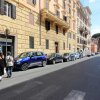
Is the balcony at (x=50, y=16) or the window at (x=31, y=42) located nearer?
the window at (x=31, y=42)

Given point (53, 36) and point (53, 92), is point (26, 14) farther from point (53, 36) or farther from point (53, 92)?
point (53, 92)

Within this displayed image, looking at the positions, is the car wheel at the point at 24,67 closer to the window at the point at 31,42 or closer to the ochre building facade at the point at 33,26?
the ochre building facade at the point at 33,26

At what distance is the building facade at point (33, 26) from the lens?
23420mm

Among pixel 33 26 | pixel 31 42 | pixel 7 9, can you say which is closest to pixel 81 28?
pixel 33 26

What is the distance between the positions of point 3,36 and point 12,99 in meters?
15.7

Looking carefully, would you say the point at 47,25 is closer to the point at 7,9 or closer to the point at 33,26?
the point at 33,26

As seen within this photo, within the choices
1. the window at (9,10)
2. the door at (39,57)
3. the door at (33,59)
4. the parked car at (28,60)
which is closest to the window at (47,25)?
the window at (9,10)

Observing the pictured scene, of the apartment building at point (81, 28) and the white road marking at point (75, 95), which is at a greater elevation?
the apartment building at point (81, 28)

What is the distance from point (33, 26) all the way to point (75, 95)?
70.5 feet

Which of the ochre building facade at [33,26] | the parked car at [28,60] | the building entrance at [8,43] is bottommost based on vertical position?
the parked car at [28,60]

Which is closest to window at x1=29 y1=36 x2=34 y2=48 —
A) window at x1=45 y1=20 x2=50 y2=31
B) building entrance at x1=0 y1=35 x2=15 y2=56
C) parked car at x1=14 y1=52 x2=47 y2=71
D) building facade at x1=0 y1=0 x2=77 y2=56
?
building facade at x1=0 y1=0 x2=77 y2=56

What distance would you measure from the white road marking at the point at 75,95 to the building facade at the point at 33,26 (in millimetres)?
13582

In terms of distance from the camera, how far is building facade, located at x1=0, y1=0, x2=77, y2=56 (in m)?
23.4

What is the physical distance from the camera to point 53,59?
2788 cm
